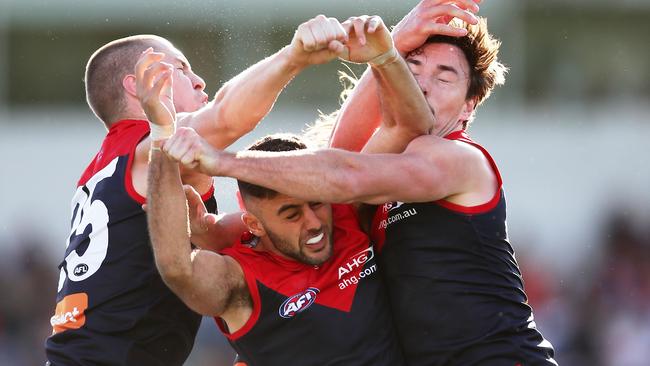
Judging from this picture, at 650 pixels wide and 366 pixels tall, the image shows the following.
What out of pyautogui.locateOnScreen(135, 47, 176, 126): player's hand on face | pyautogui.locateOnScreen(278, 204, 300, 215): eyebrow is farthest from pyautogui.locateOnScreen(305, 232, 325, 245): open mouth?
pyautogui.locateOnScreen(135, 47, 176, 126): player's hand on face

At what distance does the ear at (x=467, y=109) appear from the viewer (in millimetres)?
6379

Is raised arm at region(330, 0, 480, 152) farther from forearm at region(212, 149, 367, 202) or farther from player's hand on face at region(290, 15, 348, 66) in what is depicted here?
player's hand on face at region(290, 15, 348, 66)

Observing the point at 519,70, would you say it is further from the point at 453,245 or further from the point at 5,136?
the point at 453,245

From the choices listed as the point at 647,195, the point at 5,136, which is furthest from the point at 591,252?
the point at 5,136

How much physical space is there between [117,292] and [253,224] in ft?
2.70

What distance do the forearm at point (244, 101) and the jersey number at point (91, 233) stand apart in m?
0.70

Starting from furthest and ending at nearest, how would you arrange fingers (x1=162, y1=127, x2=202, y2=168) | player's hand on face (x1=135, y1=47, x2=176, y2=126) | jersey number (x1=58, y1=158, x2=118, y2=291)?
jersey number (x1=58, y1=158, x2=118, y2=291) < player's hand on face (x1=135, y1=47, x2=176, y2=126) < fingers (x1=162, y1=127, x2=202, y2=168)

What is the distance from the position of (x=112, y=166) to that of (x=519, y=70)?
11268mm

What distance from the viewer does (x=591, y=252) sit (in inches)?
572

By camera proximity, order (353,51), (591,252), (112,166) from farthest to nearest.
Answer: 1. (591,252)
2. (112,166)
3. (353,51)

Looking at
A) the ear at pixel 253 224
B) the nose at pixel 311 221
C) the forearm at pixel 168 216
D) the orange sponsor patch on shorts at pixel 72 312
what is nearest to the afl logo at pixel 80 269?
the orange sponsor patch on shorts at pixel 72 312

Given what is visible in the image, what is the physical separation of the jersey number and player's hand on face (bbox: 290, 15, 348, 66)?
1471 millimetres

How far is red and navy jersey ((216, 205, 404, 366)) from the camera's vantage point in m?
5.78

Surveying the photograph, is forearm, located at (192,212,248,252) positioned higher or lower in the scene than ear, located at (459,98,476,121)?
lower
